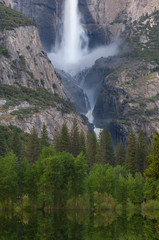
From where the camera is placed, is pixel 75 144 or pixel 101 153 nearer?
pixel 101 153

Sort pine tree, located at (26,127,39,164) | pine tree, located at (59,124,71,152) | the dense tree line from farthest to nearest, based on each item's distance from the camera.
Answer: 1. pine tree, located at (59,124,71,152)
2. pine tree, located at (26,127,39,164)
3. the dense tree line

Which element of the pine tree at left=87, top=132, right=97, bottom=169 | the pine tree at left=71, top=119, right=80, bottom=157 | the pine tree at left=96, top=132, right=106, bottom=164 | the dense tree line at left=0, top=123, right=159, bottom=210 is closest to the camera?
the dense tree line at left=0, top=123, right=159, bottom=210

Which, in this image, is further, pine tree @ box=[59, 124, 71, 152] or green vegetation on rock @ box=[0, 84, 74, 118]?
green vegetation on rock @ box=[0, 84, 74, 118]

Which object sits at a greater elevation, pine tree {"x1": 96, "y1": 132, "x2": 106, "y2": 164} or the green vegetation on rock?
the green vegetation on rock

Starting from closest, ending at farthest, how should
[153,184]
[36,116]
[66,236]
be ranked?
1. [66,236]
2. [153,184]
3. [36,116]

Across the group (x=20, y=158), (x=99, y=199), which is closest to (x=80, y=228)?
(x=99, y=199)

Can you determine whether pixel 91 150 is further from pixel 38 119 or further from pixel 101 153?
pixel 38 119

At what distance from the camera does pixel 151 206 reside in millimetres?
90562

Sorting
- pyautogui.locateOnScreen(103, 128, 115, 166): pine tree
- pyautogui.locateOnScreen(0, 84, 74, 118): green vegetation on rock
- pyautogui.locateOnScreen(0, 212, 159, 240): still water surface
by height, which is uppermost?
pyautogui.locateOnScreen(0, 212, 159, 240): still water surface

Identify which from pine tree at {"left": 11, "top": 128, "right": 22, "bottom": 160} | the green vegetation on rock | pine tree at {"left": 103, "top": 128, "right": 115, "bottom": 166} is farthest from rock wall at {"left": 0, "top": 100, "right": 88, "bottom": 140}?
pine tree at {"left": 11, "top": 128, "right": 22, "bottom": 160}

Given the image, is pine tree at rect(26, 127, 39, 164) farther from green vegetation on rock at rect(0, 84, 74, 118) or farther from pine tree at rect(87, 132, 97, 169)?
green vegetation on rock at rect(0, 84, 74, 118)

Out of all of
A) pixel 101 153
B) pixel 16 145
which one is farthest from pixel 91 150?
pixel 16 145

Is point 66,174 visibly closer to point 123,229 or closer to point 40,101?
point 123,229

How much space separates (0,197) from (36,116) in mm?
87556
